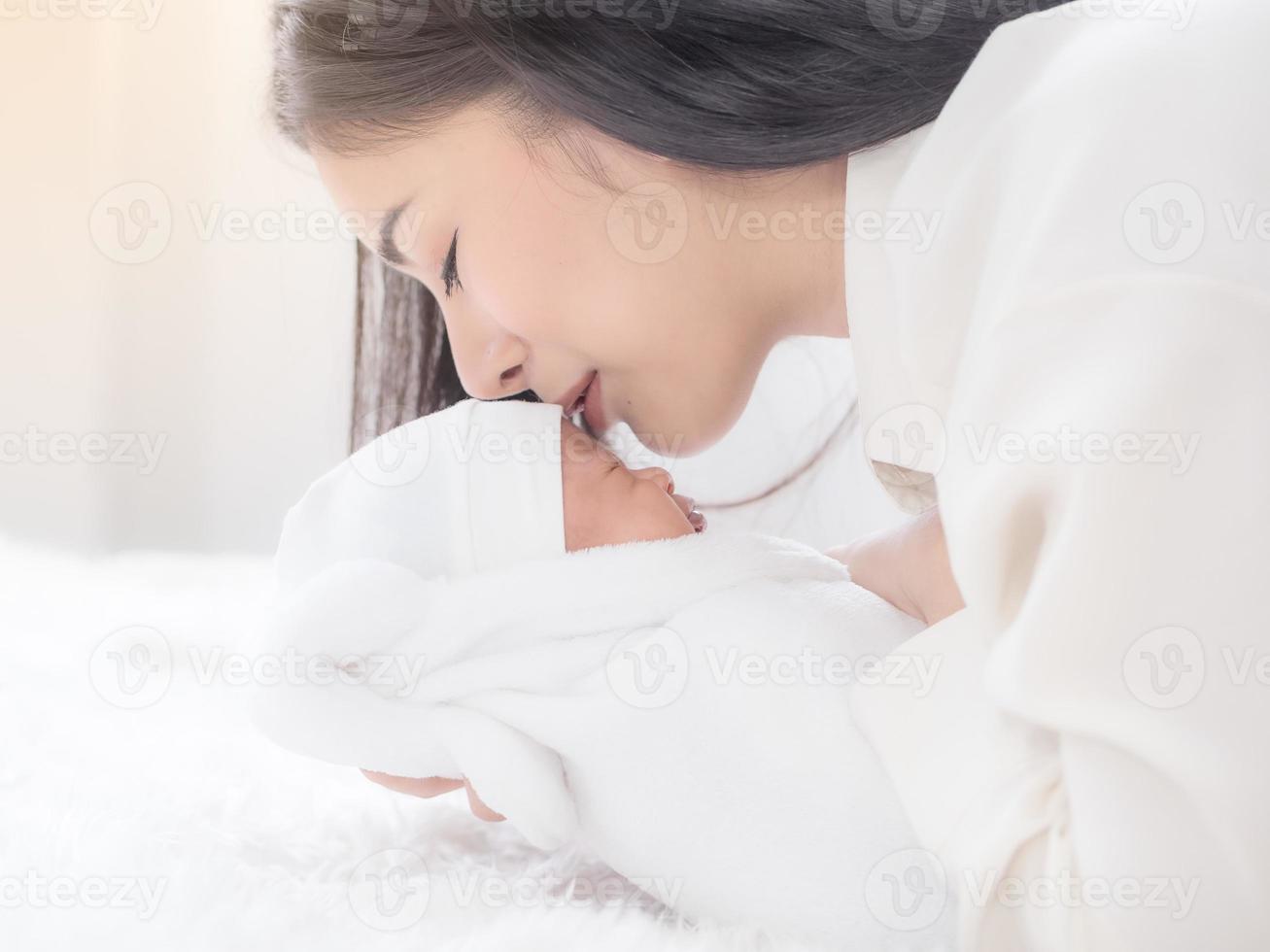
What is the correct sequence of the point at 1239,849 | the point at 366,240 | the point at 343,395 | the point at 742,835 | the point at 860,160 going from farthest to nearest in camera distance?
the point at 343,395 → the point at 366,240 → the point at 860,160 → the point at 742,835 → the point at 1239,849

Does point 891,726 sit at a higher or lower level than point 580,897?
higher

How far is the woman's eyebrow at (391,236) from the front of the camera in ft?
3.48

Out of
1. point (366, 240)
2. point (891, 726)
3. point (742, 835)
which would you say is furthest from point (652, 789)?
point (366, 240)

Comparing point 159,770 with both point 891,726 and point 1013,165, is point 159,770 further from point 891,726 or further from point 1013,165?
point 1013,165

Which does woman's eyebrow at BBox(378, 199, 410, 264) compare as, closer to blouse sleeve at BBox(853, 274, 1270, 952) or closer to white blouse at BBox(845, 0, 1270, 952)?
white blouse at BBox(845, 0, 1270, 952)

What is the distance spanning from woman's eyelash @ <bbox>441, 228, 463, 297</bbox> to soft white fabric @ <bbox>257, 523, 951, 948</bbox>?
311 millimetres

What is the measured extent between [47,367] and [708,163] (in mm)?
2064

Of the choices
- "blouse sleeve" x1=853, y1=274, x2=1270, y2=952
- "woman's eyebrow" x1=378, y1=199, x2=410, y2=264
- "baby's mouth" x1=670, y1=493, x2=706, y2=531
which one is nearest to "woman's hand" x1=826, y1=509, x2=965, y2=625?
"baby's mouth" x1=670, y1=493, x2=706, y2=531

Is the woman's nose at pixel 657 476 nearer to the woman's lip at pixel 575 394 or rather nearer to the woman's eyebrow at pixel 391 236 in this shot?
the woman's lip at pixel 575 394

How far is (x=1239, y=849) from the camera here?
0.62 metres

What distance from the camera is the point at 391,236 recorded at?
42.6 inches

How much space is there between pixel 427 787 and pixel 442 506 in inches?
9.7

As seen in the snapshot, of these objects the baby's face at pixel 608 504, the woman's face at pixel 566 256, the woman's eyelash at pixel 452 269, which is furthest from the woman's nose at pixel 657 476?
the woman's eyelash at pixel 452 269

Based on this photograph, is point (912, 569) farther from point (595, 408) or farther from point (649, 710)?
point (595, 408)
